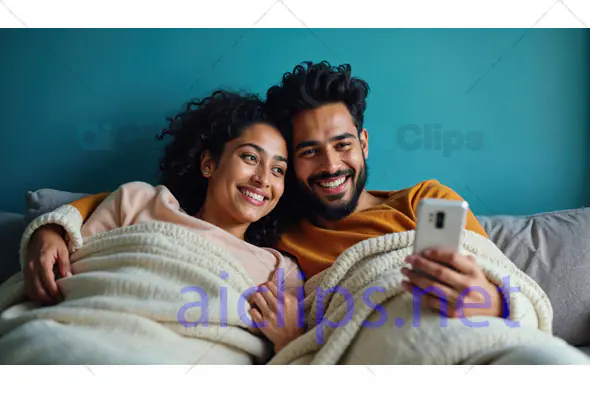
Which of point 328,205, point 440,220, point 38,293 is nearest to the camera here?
point 440,220

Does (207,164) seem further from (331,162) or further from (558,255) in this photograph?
(558,255)

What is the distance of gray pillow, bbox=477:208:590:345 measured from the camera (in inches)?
40.3

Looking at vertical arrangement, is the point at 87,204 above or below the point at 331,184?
below

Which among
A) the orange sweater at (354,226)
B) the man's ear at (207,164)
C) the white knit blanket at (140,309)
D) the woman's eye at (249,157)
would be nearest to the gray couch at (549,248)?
the orange sweater at (354,226)

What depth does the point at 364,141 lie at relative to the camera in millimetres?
1211

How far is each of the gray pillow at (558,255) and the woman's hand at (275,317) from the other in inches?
20.4

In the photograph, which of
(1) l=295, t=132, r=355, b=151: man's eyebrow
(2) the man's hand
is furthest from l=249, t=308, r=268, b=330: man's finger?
(1) l=295, t=132, r=355, b=151: man's eyebrow

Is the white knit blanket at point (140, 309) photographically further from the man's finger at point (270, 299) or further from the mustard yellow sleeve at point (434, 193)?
the mustard yellow sleeve at point (434, 193)

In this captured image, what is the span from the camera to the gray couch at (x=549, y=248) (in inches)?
40.4

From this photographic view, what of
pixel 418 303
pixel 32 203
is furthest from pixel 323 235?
pixel 32 203

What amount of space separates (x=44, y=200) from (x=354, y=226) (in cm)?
73

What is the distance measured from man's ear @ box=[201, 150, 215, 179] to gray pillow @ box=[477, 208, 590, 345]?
669 mm

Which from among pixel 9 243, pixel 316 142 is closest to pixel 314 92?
pixel 316 142
